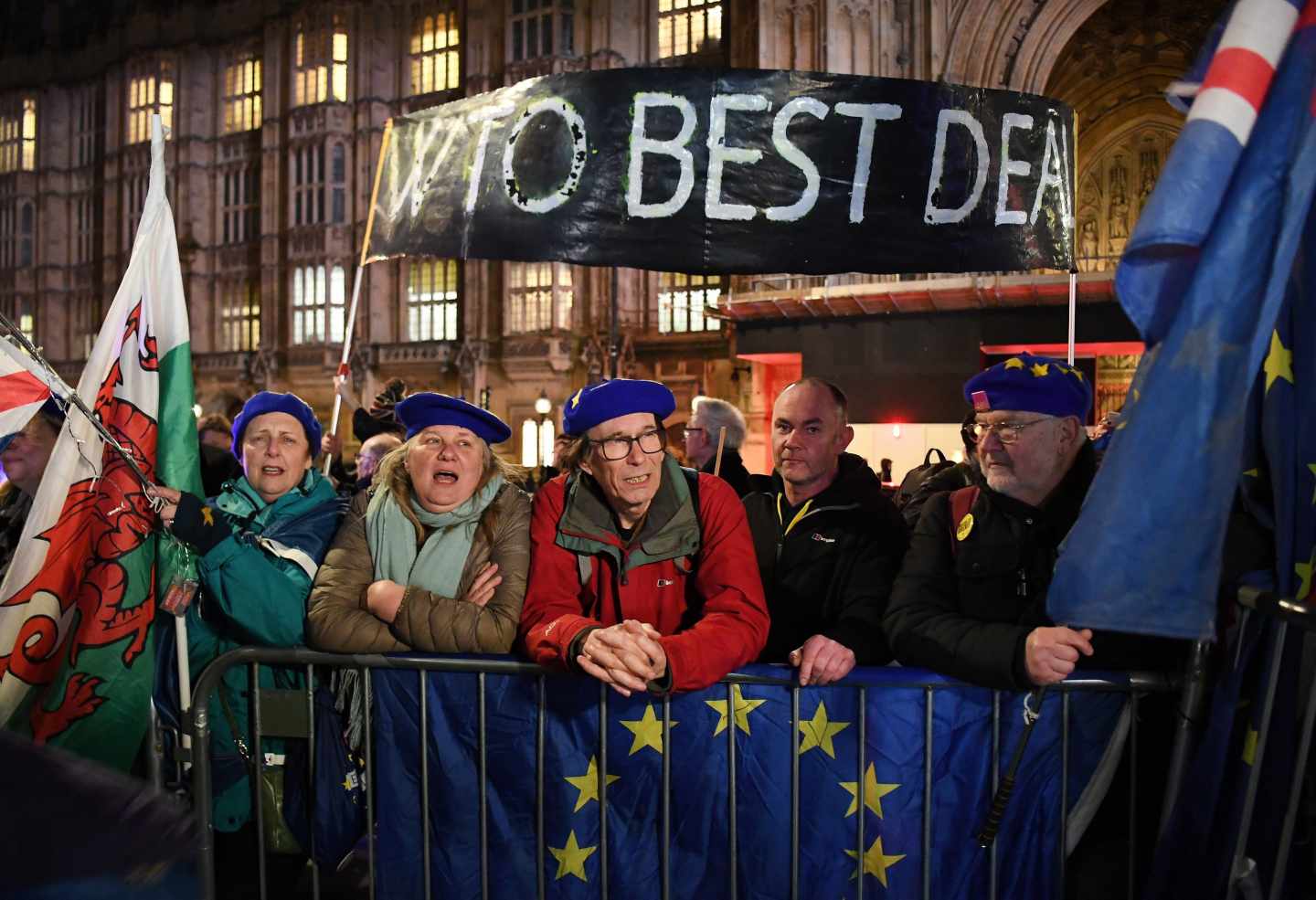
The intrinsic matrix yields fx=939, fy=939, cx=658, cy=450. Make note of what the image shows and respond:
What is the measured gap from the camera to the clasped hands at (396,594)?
9.04 feet

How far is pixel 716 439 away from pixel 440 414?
2.45m

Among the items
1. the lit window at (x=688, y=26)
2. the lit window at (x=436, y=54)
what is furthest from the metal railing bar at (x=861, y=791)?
the lit window at (x=436, y=54)

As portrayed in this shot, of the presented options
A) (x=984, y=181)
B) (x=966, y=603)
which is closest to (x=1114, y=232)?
(x=984, y=181)

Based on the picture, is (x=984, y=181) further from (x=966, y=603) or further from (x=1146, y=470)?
(x=1146, y=470)

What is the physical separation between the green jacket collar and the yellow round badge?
757 mm

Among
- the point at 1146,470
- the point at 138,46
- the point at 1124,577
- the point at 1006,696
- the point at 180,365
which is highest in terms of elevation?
the point at 138,46

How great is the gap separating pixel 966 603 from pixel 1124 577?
2.87 feet

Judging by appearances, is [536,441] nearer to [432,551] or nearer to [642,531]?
[432,551]

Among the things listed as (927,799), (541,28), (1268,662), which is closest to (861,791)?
(927,799)

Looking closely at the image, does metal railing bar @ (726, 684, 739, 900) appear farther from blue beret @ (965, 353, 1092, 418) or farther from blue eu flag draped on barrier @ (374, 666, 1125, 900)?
blue beret @ (965, 353, 1092, 418)

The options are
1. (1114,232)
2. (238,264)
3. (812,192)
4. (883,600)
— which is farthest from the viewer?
(238,264)

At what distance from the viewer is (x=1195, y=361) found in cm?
177

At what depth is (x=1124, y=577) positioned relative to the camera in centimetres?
181

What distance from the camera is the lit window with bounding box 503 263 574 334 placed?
23.5 metres
